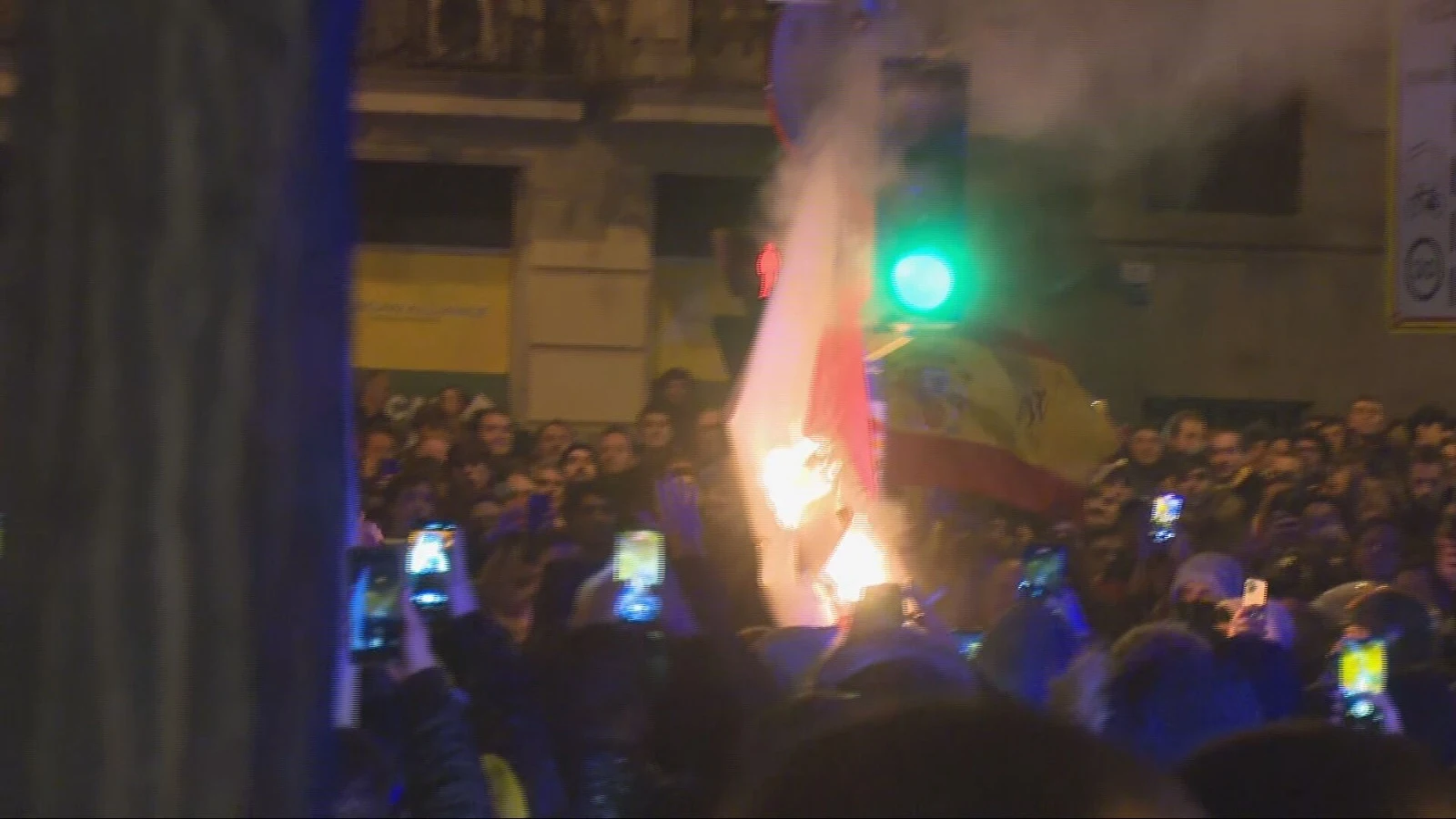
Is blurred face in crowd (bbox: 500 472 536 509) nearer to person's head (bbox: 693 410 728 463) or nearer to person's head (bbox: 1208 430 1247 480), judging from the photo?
person's head (bbox: 693 410 728 463)

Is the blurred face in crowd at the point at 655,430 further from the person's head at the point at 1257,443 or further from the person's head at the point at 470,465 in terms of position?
the person's head at the point at 1257,443

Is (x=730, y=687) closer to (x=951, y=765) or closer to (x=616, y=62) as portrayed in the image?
(x=951, y=765)

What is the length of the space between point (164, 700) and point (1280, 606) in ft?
11.7

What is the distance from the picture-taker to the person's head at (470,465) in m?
7.45

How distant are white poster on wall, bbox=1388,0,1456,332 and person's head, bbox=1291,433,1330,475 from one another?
1869 millimetres

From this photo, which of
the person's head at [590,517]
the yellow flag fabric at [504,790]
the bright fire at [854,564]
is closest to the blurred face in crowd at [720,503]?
the person's head at [590,517]

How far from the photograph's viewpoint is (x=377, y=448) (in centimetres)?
800

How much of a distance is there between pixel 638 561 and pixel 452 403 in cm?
550

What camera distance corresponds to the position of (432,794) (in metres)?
3.01

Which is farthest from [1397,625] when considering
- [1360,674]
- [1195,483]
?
[1195,483]

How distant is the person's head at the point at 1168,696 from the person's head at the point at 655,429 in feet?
14.8

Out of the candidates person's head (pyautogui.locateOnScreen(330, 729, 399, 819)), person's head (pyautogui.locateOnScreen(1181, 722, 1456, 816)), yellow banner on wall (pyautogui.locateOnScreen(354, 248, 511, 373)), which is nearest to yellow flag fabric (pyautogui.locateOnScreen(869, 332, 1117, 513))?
person's head (pyautogui.locateOnScreen(330, 729, 399, 819))

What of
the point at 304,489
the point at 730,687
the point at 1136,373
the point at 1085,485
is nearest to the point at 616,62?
the point at 1136,373

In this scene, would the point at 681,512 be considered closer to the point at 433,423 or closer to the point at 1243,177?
the point at 433,423
